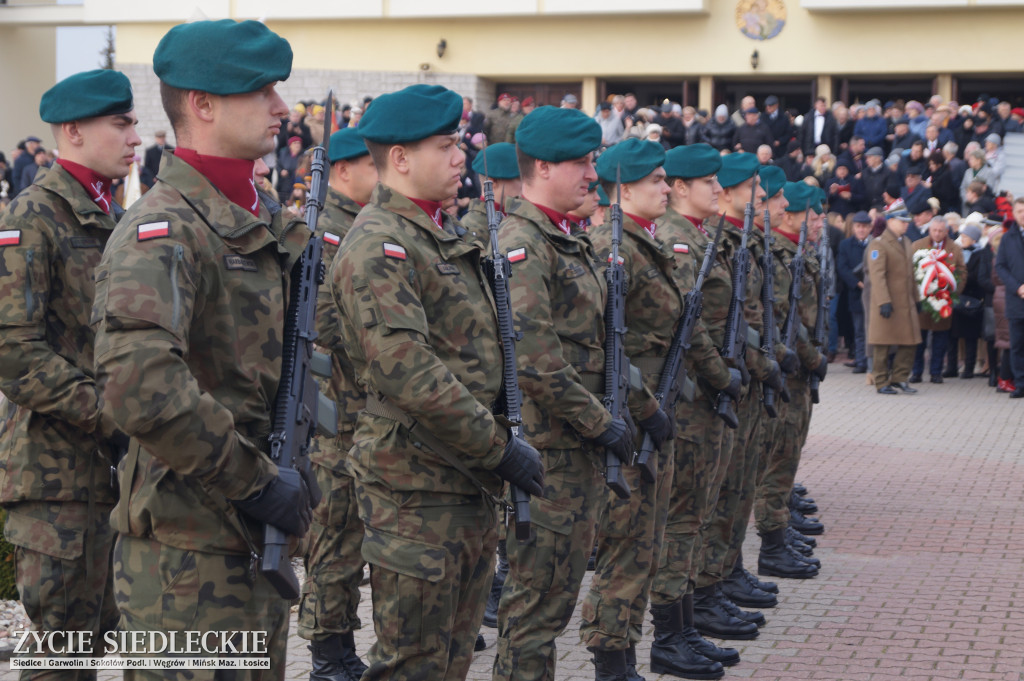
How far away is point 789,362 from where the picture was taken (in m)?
7.96

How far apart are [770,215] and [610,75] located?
21265 millimetres

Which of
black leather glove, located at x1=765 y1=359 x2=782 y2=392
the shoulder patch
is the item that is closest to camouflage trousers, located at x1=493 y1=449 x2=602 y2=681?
the shoulder patch

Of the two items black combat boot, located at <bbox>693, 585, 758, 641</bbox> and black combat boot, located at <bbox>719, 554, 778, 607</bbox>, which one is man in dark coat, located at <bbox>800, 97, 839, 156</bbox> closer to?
black combat boot, located at <bbox>719, 554, 778, 607</bbox>

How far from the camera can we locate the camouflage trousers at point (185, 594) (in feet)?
9.49

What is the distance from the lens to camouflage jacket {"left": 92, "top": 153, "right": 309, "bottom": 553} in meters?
2.71

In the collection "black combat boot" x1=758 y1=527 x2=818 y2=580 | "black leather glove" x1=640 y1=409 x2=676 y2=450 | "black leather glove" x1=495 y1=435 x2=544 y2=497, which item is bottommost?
"black combat boot" x1=758 y1=527 x2=818 y2=580

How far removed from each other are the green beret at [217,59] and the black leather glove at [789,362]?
5371mm

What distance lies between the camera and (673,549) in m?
5.88

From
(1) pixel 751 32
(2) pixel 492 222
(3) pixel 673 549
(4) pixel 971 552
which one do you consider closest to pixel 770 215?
(4) pixel 971 552

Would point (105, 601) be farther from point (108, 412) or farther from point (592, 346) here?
point (592, 346)

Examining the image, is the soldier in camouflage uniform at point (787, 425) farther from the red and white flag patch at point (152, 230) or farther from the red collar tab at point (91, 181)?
the red and white flag patch at point (152, 230)

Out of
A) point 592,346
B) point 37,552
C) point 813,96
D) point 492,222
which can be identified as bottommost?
point 37,552

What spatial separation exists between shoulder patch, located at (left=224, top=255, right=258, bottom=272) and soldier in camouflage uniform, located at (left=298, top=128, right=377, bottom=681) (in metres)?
2.35

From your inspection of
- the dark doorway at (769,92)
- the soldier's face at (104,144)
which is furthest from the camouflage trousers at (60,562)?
the dark doorway at (769,92)
